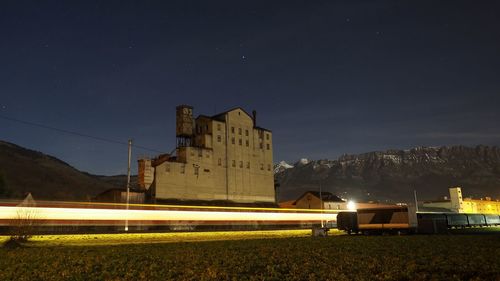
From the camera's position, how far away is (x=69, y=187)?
186 m

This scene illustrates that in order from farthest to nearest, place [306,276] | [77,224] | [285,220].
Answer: [285,220] → [77,224] → [306,276]

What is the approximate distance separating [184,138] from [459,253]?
250ft

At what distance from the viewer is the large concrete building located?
81.2 metres

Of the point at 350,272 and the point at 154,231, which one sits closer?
the point at 350,272

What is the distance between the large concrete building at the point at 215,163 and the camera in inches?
3199

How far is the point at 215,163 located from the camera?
89750 millimetres

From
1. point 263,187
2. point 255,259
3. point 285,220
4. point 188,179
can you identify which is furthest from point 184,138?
point 255,259

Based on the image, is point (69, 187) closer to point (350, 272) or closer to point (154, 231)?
point (154, 231)

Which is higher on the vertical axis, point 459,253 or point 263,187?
point 263,187

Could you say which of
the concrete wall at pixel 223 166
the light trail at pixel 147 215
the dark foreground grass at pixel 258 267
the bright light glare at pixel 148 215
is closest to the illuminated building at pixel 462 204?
the concrete wall at pixel 223 166

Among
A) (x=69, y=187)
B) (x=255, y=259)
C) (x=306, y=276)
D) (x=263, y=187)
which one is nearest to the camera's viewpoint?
(x=306, y=276)

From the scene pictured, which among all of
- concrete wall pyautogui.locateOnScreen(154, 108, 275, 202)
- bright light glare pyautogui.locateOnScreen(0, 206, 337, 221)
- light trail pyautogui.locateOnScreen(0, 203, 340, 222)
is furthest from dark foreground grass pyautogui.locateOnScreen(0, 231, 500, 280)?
concrete wall pyautogui.locateOnScreen(154, 108, 275, 202)

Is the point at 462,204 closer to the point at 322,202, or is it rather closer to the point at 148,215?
the point at 322,202

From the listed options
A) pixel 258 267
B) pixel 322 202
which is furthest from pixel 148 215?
pixel 322 202
